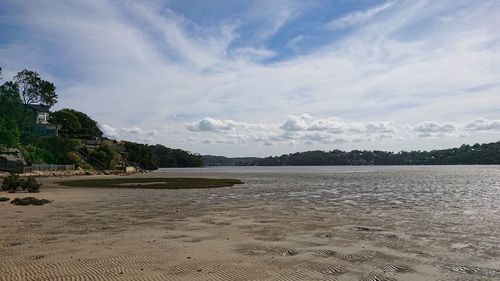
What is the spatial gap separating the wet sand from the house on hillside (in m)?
91.6

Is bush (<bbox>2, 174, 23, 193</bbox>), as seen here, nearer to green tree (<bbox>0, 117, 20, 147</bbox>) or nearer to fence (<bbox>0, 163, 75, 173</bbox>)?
fence (<bbox>0, 163, 75, 173</bbox>)

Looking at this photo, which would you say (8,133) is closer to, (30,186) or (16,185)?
(16,185)

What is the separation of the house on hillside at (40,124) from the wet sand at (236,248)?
9160cm

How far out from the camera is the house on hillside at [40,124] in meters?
104

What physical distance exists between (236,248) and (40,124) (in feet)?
366

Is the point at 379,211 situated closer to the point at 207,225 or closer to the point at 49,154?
the point at 207,225

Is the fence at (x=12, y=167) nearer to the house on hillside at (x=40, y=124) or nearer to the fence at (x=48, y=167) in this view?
the fence at (x=48, y=167)

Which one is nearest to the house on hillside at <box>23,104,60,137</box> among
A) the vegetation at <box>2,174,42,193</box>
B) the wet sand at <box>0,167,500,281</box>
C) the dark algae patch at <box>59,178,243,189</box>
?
the dark algae patch at <box>59,178,243,189</box>

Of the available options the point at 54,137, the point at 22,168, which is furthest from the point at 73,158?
the point at 22,168

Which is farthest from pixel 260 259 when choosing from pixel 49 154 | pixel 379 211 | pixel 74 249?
pixel 49 154

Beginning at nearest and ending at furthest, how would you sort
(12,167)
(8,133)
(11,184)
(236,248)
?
(236,248) < (11,184) < (8,133) < (12,167)

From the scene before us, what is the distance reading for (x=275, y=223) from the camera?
19500 mm

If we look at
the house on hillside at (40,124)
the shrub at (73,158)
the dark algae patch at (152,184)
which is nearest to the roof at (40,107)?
A: the house on hillside at (40,124)

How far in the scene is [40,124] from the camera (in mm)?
110312
